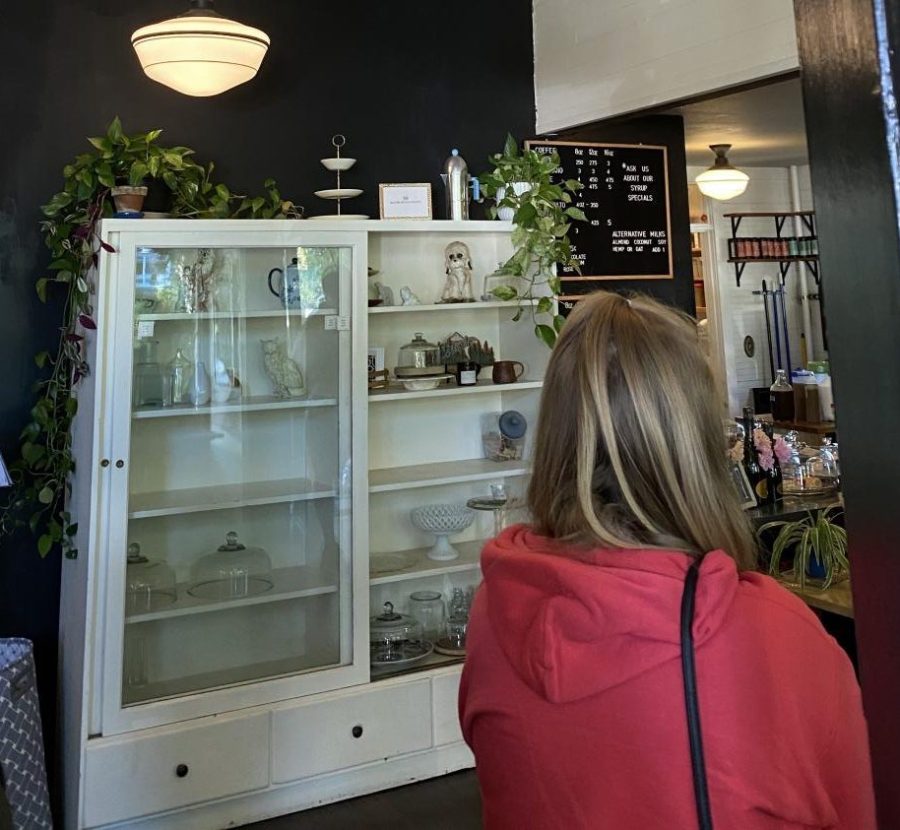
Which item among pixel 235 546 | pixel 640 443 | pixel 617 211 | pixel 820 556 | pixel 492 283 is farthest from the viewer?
pixel 617 211

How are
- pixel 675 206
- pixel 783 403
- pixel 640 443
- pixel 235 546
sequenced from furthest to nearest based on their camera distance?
1. pixel 783 403
2. pixel 675 206
3. pixel 235 546
4. pixel 640 443

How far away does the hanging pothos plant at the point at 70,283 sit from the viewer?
8.11ft

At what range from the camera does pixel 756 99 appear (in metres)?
3.53

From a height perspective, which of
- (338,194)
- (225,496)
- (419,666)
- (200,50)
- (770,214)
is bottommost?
(419,666)

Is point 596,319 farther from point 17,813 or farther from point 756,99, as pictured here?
point 756,99

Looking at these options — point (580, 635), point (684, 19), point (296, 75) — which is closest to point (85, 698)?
point (580, 635)

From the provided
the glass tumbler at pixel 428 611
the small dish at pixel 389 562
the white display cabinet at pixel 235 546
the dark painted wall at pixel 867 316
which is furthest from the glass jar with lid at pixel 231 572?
the dark painted wall at pixel 867 316

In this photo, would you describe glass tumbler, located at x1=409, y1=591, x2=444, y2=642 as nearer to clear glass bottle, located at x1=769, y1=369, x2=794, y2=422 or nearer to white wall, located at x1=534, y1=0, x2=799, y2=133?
white wall, located at x1=534, y1=0, x2=799, y2=133

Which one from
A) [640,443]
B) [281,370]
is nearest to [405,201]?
[281,370]

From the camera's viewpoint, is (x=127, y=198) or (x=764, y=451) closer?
(x=127, y=198)

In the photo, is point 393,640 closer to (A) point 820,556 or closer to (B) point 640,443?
(A) point 820,556

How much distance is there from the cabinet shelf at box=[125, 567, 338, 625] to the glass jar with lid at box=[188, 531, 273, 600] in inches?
1.1

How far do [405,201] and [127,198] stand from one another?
1006 mm

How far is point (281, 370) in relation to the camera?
2818mm
